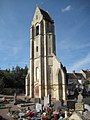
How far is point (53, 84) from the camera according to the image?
38.8 metres

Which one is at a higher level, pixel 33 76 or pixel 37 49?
pixel 37 49

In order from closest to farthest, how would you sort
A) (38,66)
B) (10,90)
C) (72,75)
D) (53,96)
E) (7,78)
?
1. (53,96)
2. (38,66)
3. (10,90)
4. (7,78)
5. (72,75)

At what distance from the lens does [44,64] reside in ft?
133

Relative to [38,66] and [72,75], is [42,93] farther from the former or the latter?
[72,75]

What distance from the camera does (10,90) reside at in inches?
1997

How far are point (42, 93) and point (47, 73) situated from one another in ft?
15.0

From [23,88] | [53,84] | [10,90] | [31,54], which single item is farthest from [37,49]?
[23,88]

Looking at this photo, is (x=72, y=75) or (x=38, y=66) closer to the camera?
(x=38, y=66)

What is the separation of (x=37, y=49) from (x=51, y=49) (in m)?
3.80

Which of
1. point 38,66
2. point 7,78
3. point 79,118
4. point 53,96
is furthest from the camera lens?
point 7,78

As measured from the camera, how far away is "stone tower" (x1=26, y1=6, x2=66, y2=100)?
3803 cm

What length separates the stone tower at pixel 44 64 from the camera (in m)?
38.0

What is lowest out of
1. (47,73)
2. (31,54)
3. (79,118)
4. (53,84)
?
(79,118)

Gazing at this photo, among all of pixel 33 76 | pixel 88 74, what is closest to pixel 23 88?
pixel 33 76
